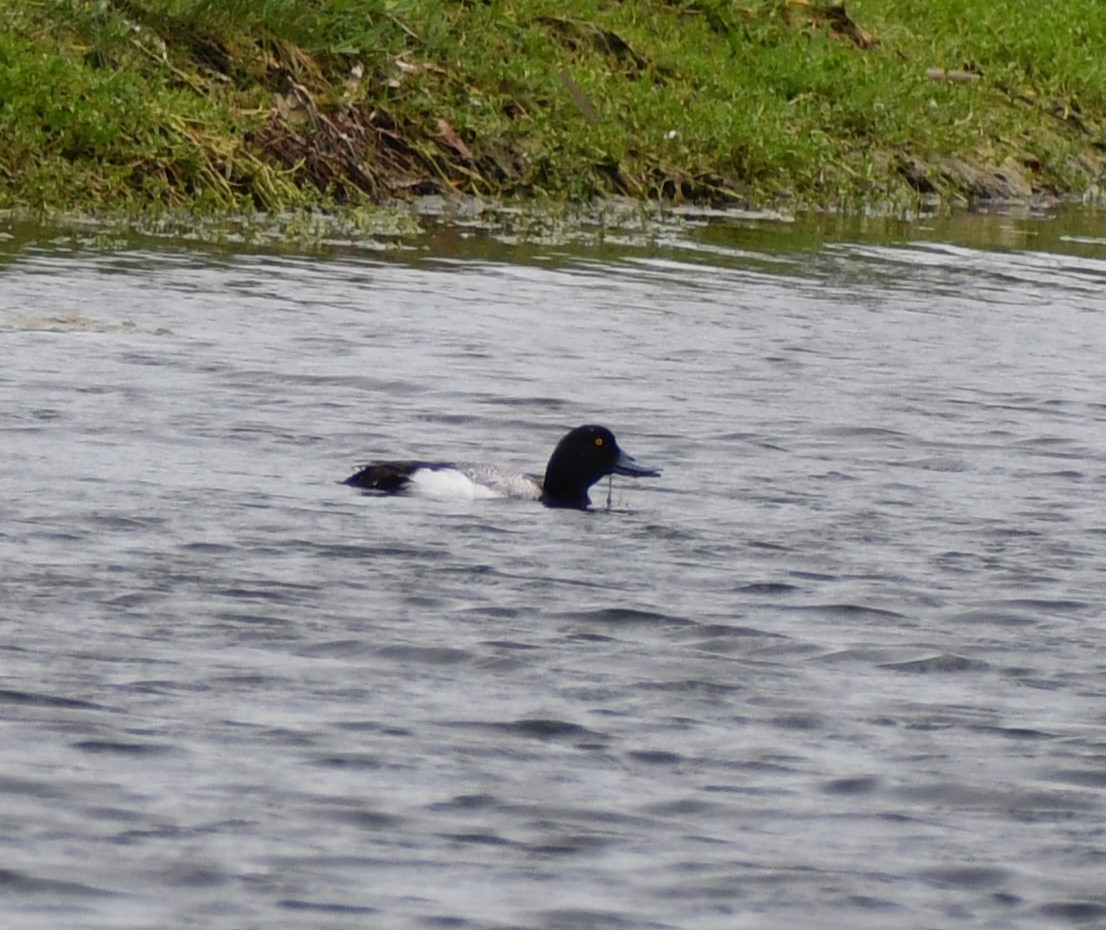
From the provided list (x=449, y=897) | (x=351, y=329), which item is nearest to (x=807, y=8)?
(x=351, y=329)

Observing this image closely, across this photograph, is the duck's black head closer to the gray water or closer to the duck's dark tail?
the gray water

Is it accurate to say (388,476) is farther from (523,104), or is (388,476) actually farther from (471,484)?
(523,104)

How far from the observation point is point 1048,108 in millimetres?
26203

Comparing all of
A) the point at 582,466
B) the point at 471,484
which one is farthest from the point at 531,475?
the point at 471,484

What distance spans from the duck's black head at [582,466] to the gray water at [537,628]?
0.12 metres

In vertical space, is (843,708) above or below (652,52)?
below

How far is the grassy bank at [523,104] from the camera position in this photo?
1808cm

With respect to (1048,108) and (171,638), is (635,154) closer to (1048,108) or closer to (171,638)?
(1048,108)

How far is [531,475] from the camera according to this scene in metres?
9.96

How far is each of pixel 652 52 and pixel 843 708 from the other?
A: 1740 cm

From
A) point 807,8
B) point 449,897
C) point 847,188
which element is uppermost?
point 807,8

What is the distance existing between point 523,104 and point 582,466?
38.3 feet

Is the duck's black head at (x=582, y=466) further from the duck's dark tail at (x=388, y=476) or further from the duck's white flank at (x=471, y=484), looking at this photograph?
the duck's dark tail at (x=388, y=476)

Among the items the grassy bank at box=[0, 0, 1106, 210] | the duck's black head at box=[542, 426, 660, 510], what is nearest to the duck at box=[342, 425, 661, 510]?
the duck's black head at box=[542, 426, 660, 510]
